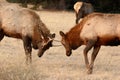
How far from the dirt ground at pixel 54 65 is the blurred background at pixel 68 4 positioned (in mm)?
17897

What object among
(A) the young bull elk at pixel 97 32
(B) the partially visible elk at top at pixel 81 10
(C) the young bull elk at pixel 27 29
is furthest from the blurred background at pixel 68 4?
(A) the young bull elk at pixel 97 32

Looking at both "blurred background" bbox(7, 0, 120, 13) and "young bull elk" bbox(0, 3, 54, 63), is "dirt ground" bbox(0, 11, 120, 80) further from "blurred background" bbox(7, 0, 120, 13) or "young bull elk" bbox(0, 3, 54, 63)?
"blurred background" bbox(7, 0, 120, 13)

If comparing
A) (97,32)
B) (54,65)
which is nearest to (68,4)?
(54,65)

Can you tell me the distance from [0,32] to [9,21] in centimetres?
48

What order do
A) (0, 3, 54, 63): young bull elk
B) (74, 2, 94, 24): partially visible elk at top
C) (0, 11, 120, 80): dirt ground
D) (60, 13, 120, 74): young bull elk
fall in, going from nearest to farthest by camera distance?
(0, 11, 120, 80): dirt ground, (60, 13, 120, 74): young bull elk, (0, 3, 54, 63): young bull elk, (74, 2, 94, 24): partially visible elk at top

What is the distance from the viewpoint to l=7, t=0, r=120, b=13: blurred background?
36.7 m

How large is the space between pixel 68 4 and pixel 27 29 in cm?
2509

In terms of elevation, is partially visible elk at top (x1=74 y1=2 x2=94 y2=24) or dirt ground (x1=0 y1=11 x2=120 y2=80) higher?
dirt ground (x1=0 y1=11 x2=120 y2=80)

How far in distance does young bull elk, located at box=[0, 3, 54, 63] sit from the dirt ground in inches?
20.3

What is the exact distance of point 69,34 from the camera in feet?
44.7

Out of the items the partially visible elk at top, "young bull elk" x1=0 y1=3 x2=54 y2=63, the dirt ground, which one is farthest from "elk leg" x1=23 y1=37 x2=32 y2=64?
the partially visible elk at top

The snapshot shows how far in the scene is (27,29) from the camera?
13.7 meters

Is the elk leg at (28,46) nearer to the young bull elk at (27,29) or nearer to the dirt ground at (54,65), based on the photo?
the young bull elk at (27,29)

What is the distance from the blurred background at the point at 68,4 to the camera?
36.7 metres
